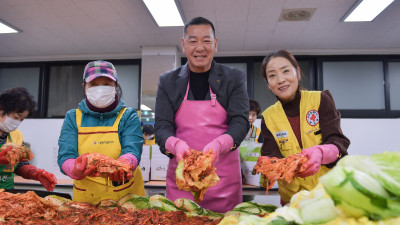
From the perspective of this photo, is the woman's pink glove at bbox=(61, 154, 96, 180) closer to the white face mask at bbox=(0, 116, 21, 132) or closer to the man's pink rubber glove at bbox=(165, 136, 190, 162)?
the man's pink rubber glove at bbox=(165, 136, 190, 162)

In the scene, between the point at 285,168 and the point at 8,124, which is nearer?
the point at 285,168

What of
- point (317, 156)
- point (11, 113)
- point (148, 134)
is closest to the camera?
point (317, 156)

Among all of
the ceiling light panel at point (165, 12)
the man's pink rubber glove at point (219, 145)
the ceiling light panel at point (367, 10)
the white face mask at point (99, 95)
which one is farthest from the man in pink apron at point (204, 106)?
the ceiling light panel at point (367, 10)

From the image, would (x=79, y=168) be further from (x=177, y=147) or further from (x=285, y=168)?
(x=285, y=168)

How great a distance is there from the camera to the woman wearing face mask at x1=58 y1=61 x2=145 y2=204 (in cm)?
225

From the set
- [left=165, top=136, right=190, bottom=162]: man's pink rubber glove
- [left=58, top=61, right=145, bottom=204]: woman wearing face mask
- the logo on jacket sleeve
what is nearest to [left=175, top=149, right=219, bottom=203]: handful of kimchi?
[left=165, top=136, right=190, bottom=162]: man's pink rubber glove

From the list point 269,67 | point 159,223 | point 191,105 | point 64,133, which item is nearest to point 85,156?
point 64,133

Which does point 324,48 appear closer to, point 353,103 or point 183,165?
point 353,103

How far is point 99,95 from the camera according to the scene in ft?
7.47

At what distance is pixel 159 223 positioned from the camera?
1.41 m

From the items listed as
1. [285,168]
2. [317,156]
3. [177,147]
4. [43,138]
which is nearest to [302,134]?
[317,156]

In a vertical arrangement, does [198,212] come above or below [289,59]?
below

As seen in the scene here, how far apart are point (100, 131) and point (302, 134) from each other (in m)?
1.60

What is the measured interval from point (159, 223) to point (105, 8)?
4946 millimetres
